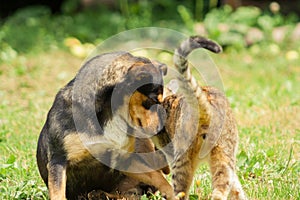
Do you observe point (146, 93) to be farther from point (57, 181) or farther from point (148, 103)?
point (57, 181)

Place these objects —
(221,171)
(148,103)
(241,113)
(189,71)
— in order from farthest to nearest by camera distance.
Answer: (241,113) < (148,103) < (221,171) < (189,71)

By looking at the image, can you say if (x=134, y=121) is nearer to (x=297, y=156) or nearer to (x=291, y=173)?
(x=291, y=173)

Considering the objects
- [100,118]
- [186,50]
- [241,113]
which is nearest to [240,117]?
[241,113]

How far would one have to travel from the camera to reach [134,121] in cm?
470

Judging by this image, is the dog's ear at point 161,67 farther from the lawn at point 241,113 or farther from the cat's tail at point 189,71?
the lawn at point 241,113

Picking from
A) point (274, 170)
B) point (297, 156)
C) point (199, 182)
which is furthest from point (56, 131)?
point (297, 156)

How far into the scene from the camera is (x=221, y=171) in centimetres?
447

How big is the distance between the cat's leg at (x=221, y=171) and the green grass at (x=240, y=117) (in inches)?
22.5

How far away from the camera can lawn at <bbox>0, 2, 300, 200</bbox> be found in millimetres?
5312

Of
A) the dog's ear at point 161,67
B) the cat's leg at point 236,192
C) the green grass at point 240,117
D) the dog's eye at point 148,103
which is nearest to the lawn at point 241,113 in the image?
the green grass at point 240,117

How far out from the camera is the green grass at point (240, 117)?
5.30 m

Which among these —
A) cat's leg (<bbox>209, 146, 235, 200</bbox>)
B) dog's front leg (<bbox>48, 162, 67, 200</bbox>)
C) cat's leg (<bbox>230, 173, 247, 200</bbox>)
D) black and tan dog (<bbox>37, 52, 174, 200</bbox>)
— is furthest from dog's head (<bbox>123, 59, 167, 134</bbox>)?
cat's leg (<bbox>230, 173, 247, 200</bbox>)

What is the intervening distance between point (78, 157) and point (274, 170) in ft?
6.07

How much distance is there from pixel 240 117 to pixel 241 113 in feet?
0.60
